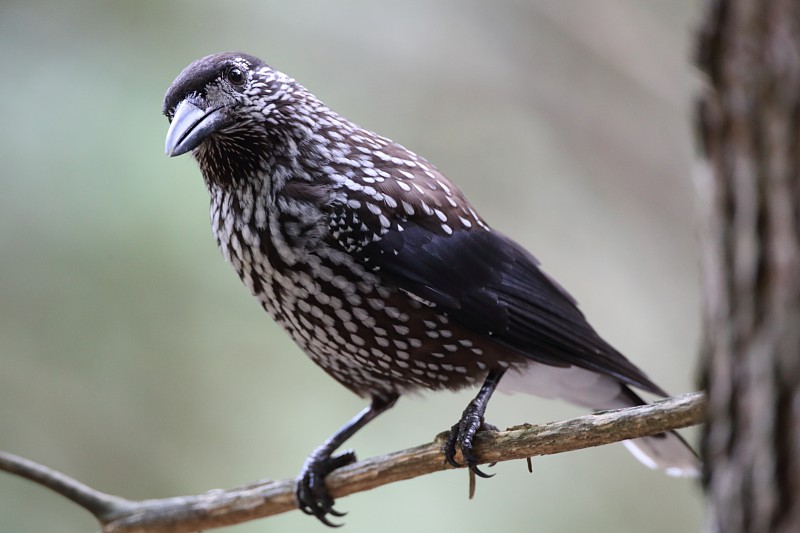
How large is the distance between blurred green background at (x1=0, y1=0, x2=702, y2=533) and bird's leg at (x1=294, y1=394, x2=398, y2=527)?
6.15 feet

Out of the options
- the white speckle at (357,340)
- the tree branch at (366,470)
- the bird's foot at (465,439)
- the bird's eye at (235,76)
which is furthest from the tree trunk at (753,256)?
the bird's eye at (235,76)

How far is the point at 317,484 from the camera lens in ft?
11.1

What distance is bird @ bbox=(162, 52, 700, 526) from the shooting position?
9.84ft

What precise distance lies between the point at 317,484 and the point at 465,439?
77 cm

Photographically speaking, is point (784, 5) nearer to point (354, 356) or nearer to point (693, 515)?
point (354, 356)

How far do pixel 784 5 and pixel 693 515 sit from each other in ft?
18.7

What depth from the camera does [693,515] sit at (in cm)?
637

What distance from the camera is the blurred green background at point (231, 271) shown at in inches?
206

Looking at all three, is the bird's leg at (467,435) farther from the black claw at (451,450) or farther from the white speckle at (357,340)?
the white speckle at (357,340)

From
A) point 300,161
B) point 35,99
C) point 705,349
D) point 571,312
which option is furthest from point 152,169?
point 705,349

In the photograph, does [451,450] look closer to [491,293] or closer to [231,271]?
[491,293]

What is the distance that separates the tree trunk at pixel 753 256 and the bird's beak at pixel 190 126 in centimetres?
187

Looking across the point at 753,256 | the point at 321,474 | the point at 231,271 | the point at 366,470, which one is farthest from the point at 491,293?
the point at 231,271

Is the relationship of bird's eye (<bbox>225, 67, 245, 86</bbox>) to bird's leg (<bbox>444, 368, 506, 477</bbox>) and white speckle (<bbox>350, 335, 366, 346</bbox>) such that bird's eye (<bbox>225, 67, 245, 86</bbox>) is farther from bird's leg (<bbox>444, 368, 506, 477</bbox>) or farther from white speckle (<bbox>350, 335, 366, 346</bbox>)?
bird's leg (<bbox>444, 368, 506, 477</bbox>)
